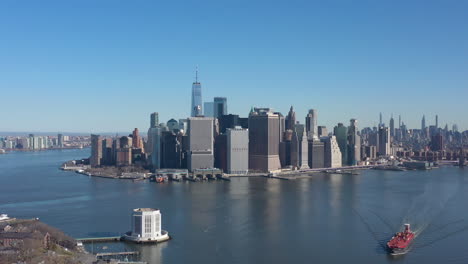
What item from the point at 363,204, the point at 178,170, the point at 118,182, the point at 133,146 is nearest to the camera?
the point at 363,204

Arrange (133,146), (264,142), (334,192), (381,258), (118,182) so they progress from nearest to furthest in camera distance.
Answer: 1. (381,258)
2. (334,192)
3. (118,182)
4. (264,142)
5. (133,146)

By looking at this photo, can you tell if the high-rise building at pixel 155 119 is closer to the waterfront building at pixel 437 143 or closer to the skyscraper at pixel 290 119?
the skyscraper at pixel 290 119

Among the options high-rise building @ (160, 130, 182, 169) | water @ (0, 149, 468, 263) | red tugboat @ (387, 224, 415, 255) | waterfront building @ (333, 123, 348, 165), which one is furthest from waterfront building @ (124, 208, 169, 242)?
waterfront building @ (333, 123, 348, 165)

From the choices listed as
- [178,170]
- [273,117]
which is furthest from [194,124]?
[273,117]

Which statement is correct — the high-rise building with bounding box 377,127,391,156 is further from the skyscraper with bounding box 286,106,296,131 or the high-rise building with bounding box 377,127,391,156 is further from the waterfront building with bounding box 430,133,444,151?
the skyscraper with bounding box 286,106,296,131

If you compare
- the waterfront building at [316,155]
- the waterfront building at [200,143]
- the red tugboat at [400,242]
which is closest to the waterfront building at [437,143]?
the waterfront building at [316,155]

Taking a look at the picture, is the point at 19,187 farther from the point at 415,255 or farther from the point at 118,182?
the point at 415,255
